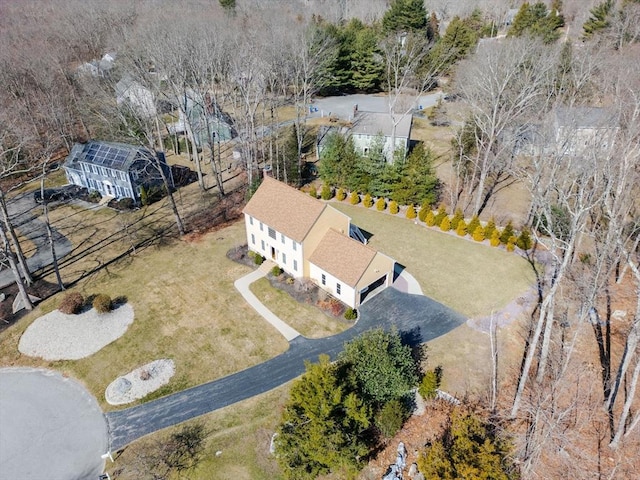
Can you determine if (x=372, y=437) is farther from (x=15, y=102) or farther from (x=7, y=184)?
(x=15, y=102)

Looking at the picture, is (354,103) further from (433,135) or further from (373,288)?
(373,288)

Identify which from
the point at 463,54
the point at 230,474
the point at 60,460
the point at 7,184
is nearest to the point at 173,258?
the point at 60,460

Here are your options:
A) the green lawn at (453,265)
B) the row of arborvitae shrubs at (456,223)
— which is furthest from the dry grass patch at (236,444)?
the row of arborvitae shrubs at (456,223)

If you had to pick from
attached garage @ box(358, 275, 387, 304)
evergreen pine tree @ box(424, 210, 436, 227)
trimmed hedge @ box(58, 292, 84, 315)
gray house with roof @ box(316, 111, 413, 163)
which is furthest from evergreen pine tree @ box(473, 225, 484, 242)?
trimmed hedge @ box(58, 292, 84, 315)

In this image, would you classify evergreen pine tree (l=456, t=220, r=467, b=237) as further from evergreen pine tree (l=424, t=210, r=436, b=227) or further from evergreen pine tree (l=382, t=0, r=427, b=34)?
evergreen pine tree (l=382, t=0, r=427, b=34)

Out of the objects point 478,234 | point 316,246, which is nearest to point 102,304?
point 316,246

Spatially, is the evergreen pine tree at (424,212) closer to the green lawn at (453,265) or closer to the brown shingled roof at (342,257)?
the green lawn at (453,265)

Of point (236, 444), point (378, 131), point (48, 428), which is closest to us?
point (236, 444)
